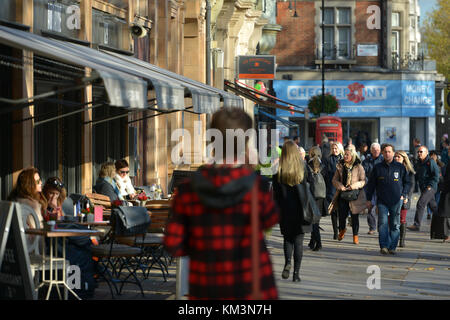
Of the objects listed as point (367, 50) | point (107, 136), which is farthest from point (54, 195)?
point (367, 50)

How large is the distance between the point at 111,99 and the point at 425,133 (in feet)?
163

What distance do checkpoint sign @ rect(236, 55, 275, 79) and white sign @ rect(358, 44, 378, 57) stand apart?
2575cm

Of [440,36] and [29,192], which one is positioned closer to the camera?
[29,192]

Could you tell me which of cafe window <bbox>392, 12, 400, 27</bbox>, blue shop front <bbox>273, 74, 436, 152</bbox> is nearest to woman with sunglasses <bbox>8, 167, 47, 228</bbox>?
blue shop front <bbox>273, 74, 436, 152</bbox>

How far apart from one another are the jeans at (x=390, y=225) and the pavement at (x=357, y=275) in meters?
0.23

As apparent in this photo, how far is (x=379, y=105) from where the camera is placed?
56.4 metres

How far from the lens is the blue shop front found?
183 feet

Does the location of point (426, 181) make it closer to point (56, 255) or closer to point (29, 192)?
point (29, 192)

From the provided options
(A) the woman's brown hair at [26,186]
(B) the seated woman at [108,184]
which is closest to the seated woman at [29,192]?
(A) the woman's brown hair at [26,186]

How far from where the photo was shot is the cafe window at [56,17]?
13.9 metres

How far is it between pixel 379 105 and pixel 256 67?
84.0 ft

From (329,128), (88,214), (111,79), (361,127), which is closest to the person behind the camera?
(111,79)

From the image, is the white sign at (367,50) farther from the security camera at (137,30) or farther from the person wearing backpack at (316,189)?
the person wearing backpack at (316,189)
